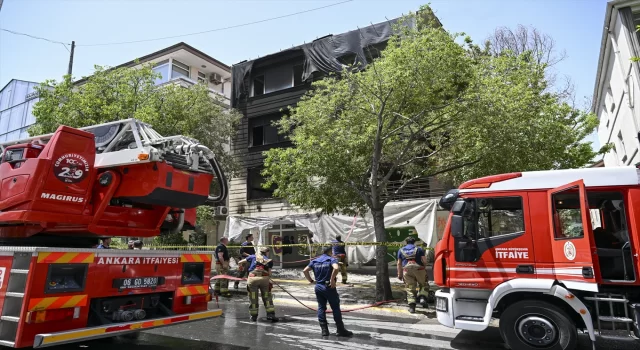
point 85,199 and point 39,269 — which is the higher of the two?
point 85,199

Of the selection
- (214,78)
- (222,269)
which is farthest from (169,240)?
(214,78)

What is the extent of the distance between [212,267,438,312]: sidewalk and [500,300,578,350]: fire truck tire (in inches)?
171

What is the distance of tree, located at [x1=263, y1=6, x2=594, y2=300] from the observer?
10055mm

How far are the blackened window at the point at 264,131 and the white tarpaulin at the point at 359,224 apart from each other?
554cm

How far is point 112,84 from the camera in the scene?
51.8 ft

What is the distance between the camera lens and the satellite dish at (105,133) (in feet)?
18.8

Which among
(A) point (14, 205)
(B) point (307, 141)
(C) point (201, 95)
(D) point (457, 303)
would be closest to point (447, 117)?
(B) point (307, 141)

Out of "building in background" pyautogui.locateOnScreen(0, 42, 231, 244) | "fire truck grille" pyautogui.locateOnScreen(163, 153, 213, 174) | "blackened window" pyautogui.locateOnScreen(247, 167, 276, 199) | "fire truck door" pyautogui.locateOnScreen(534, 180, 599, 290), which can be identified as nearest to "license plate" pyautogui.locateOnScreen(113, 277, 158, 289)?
"fire truck grille" pyautogui.locateOnScreen(163, 153, 213, 174)

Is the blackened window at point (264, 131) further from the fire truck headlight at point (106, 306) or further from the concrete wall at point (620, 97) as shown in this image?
the fire truck headlight at point (106, 306)

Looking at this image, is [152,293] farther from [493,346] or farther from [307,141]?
[307,141]

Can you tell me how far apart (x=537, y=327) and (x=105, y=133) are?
6605mm

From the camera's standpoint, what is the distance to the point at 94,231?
17.2 feet

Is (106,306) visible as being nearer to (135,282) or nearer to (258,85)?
(135,282)

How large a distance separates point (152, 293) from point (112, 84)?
42.3 feet
